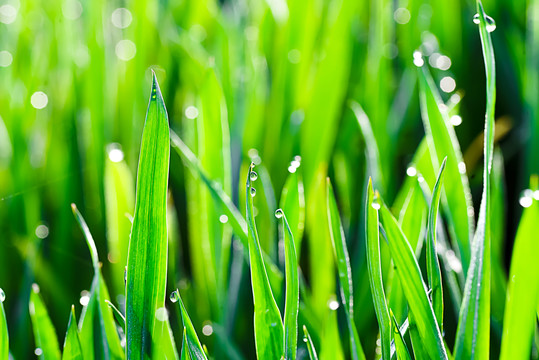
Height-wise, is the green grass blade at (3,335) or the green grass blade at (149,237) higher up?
the green grass blade at (149,237)

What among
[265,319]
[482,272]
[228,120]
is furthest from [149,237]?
[228,120]

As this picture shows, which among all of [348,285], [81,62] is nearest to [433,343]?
[348,285]

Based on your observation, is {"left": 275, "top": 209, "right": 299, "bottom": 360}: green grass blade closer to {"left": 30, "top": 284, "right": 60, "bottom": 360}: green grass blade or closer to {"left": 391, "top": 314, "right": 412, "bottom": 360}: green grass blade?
{"left": 391, "top": 314, "right": 412, "bottom": 360}: green grass blade

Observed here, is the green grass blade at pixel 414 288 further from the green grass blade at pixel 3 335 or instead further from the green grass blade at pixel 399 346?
the green grass blade at pixel 3 335

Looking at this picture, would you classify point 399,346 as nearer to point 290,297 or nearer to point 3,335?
point 290,297

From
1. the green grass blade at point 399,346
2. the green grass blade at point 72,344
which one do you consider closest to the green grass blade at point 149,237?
the green grass blade at point 72,344

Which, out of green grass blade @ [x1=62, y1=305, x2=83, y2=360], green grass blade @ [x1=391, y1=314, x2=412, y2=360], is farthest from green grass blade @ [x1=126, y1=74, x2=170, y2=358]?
green grass blade @ [x1=391, y1=314, x2=412, y2=360]
